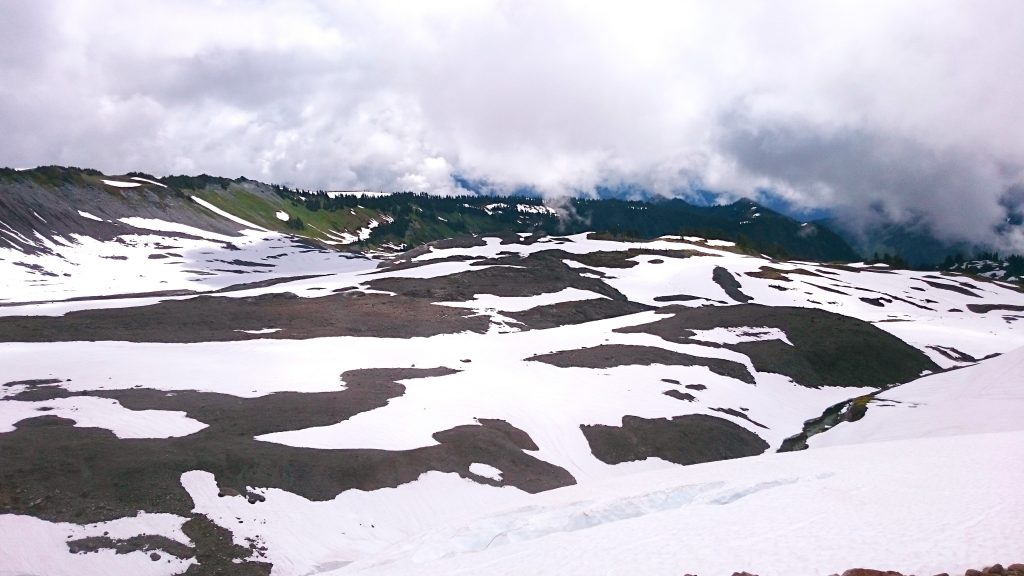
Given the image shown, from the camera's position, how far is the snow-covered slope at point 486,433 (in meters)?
17.1

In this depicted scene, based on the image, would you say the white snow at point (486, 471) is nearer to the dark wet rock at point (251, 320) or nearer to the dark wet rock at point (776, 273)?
the dark wet rock at point (251, 320)

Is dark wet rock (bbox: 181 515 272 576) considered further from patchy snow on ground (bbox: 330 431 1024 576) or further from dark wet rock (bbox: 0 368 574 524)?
patchy snow on ground (bbox: 330 431 1024 576)

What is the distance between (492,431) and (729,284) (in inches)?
3061

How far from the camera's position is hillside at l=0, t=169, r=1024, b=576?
673 inches

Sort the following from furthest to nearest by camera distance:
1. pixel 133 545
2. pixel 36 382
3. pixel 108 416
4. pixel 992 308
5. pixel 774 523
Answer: pixel 992 308, pixel 36 382, pixel 108 416, pixel 133 545, pixel 774 523

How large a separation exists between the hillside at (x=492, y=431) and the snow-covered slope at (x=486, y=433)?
0.16 metres

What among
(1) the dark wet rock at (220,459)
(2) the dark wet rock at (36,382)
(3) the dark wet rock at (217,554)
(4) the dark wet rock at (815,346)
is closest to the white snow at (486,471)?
(1) the dark wet rock at (220,459)

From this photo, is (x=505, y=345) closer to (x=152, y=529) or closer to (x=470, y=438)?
(x=470, y=438)

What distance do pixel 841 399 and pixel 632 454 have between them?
29.3 m

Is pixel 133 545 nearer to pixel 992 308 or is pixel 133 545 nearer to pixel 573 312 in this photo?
pixel 573 312

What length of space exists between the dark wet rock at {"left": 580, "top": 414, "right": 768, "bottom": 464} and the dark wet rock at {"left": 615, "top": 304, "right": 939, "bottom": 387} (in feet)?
60.7

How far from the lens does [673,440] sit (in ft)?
135

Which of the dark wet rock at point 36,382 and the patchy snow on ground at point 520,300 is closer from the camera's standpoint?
the dark wet rock at point 36,382

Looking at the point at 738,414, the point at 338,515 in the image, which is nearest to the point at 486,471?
the point at 338,515
